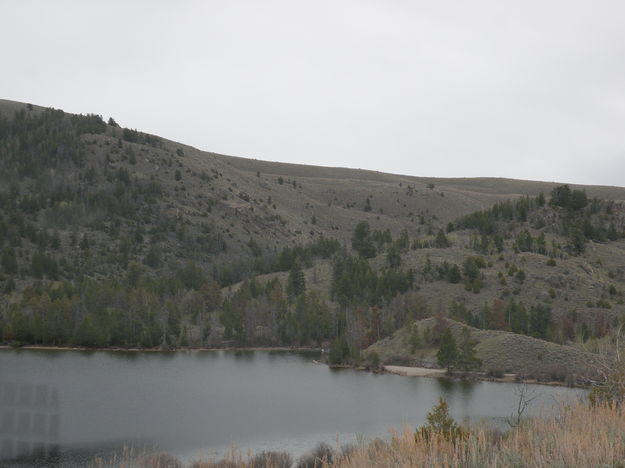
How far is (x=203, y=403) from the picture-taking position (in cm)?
4994

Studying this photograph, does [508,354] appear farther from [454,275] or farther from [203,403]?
[203,403]

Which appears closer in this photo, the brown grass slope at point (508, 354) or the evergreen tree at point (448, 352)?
the brown grass slope at point (508, 354)

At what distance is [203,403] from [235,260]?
285ft

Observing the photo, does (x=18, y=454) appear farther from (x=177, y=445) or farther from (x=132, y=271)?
A: (x=132, y=271)

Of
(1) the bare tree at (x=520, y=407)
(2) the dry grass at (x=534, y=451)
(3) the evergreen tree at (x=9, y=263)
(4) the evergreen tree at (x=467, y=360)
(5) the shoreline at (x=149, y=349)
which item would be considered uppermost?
(2) the dry grass at (x=534, y=451)

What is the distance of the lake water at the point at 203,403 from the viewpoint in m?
37.2

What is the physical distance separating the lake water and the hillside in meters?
13.0

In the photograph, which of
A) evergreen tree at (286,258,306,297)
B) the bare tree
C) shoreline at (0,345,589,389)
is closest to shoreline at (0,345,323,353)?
shoreline at (0,345,589,389)

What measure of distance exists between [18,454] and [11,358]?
42.0 metres

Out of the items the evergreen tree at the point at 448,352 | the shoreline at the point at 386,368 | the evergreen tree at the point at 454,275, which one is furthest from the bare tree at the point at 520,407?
the evergreen tree at the point at 454,275

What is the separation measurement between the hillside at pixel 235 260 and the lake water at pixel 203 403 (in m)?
13.0

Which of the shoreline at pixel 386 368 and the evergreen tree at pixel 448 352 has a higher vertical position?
the evergreen tree at pixel 448 352

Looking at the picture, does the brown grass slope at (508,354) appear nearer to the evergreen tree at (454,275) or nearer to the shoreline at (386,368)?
the shoreline at (386,368)

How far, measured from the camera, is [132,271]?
113 m
